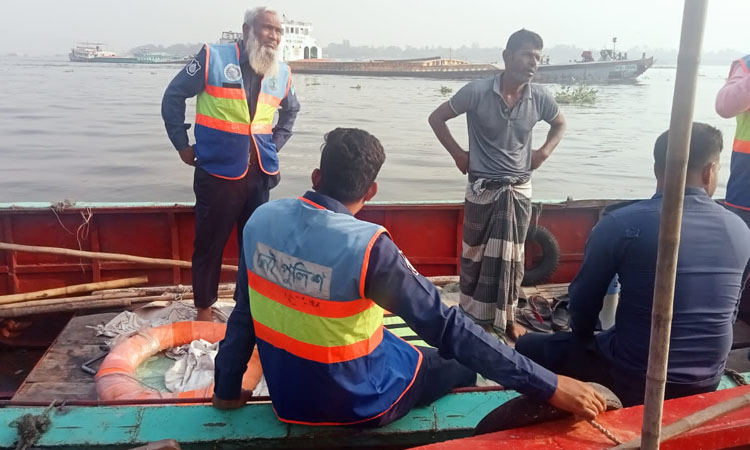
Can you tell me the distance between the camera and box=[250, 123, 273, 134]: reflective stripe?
3625 mm

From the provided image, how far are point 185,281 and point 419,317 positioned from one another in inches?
135

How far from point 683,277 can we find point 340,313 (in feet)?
3.57

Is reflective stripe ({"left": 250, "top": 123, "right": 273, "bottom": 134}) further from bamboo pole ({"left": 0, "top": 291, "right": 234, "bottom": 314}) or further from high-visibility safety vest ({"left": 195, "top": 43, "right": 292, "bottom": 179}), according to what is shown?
bamboo pole ({"left": 0, "top": 291, "right": 234, "bottom": 314})

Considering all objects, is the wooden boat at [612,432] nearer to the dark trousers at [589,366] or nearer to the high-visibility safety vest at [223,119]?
the dark trousers at [589,366]

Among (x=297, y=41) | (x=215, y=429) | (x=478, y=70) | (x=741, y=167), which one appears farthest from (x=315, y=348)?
(x=297, y=41)

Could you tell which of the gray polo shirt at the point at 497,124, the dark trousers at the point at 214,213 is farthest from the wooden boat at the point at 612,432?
the dark trousers at the point at 214,213

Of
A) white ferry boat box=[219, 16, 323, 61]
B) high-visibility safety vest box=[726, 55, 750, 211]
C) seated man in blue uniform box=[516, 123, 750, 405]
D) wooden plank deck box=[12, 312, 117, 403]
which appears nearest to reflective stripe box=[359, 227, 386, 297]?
seated man in blue uniform box=[516, 123, 750, 405]

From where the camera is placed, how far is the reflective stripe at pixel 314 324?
1.79 meters

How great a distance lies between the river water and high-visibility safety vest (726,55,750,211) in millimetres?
5498

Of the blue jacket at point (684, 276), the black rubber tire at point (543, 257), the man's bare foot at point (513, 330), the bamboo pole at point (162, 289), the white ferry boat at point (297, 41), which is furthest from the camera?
the white ferry boat at point (297, 41)

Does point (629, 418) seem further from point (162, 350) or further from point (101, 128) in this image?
point (101, 128)

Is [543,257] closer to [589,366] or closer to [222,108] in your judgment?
[589,366]

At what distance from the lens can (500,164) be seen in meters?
3.55

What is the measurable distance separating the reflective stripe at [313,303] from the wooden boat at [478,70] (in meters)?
34.3
